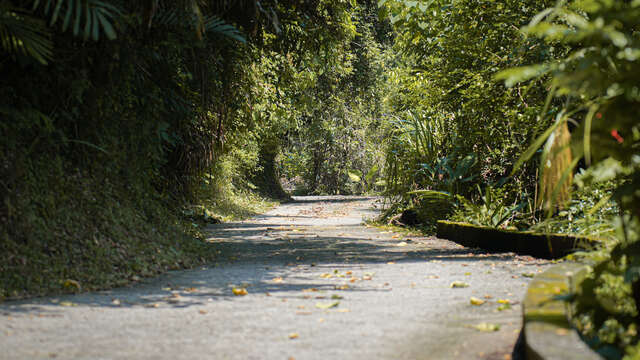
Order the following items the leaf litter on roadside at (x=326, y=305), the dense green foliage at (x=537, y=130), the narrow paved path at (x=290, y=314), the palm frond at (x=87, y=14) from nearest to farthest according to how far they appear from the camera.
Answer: the dense green foliage at (x=537, y=130), the narrow paved path at (x=290, y=314), the leaf litter on roadside at (x=326, y=305), the palm frond at (x=87, y=14)

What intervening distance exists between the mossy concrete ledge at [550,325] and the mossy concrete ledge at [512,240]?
230 centimetres

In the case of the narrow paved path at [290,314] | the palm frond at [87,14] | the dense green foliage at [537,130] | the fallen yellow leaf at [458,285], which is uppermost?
the palm frond at [87,14]

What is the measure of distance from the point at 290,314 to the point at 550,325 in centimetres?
204

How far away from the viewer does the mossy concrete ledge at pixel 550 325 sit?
3.21 m

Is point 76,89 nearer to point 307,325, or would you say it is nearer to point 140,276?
point 140,276

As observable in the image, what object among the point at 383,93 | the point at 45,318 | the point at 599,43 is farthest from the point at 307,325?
the point at 383,93

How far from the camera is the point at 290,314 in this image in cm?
514

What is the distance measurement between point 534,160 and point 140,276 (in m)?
6.18

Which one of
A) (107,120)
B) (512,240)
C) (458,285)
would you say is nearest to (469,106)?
(512,240)

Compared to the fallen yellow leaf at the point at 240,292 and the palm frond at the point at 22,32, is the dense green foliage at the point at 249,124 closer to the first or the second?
the palm frond at the point at 22,32

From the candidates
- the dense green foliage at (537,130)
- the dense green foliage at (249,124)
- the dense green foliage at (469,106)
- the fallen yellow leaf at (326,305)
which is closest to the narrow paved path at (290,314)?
the fallen yellow leaf at (326,305)

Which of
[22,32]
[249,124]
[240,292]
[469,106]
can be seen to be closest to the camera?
[240,292]

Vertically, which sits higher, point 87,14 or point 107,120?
point 87,14

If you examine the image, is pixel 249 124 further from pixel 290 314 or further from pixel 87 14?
pixel 290 314
